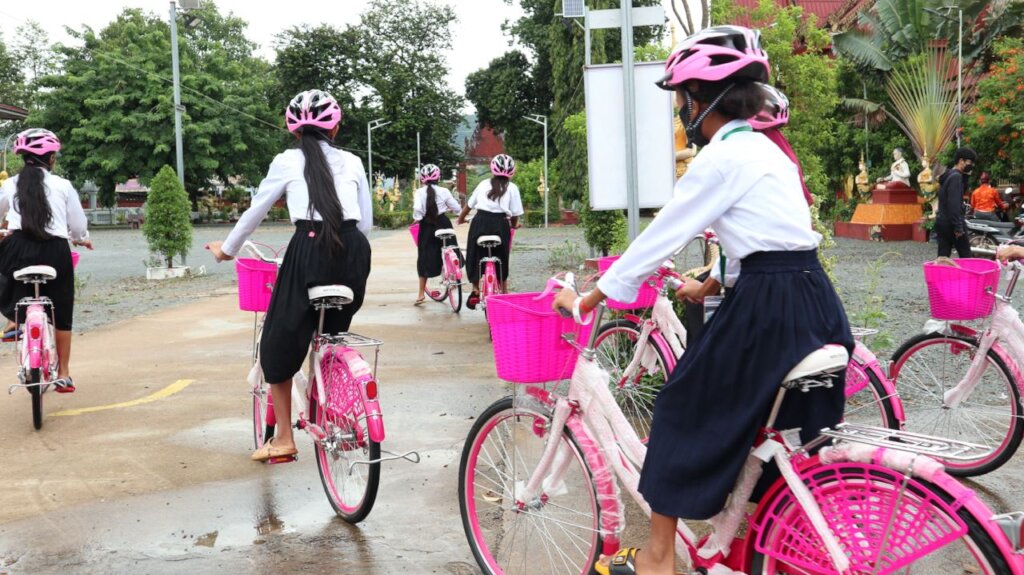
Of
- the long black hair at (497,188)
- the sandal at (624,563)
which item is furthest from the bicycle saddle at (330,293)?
the long black hair at (497,188)

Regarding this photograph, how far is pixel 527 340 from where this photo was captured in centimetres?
305

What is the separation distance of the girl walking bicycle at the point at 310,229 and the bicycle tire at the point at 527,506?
50.7 inches

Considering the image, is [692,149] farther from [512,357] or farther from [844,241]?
[844,241]

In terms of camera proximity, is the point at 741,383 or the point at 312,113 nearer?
the point at 741,383

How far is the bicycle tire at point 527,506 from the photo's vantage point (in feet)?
10.5

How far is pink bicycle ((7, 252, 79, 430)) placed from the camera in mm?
6188

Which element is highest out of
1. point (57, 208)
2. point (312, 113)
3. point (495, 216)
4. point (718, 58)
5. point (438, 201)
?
point (312, 113)

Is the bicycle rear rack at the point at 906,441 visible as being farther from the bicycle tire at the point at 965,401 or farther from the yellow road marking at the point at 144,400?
the yellow road marking at the point at 144,400

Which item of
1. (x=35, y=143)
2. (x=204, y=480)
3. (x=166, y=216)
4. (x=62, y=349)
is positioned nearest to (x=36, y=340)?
(x=62, y=349)

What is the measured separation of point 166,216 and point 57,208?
11729 mm

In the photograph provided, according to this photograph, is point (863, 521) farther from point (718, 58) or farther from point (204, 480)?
point (204, 480)

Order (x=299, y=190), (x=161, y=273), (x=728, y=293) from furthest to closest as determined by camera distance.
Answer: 1. (x=161, y=273)
2. (x=299, y=190)
3. (x=728, y=293)

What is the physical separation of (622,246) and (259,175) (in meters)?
39.6

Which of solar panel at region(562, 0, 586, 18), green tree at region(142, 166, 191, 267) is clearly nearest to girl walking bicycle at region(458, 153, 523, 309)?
solar panel at region(562, 0, 586, 18)
